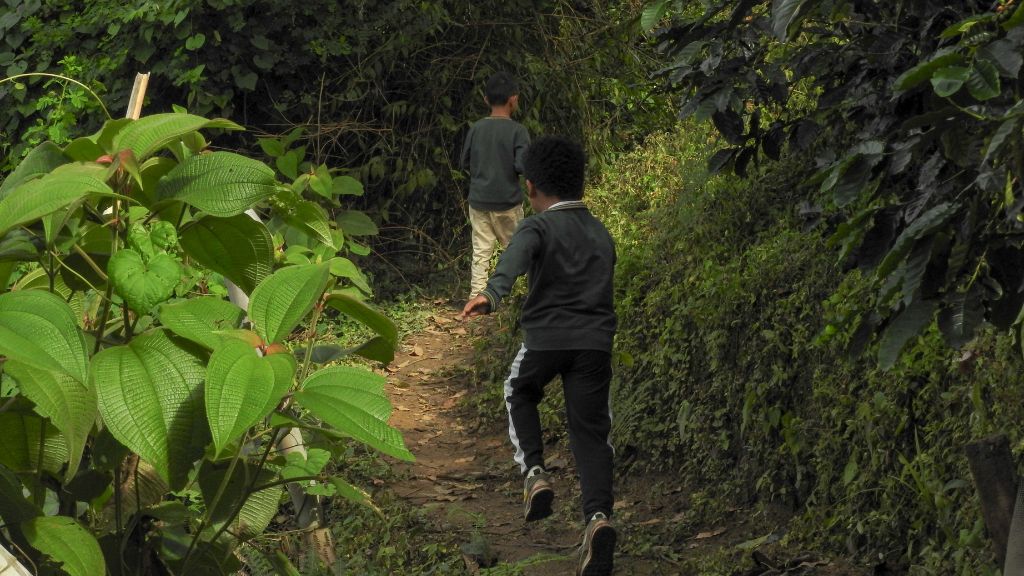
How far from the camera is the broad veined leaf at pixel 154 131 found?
199 cm

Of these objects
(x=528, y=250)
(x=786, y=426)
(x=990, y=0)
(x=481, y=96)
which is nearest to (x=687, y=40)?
(x=990, y=0)

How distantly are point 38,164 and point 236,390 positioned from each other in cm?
68

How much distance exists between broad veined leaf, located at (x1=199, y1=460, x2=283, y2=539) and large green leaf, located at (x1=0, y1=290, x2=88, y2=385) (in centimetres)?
37

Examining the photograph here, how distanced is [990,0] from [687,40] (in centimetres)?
90

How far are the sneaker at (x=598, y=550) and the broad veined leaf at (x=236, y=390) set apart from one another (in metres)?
3.53

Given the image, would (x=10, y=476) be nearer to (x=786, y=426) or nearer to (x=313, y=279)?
(x=313, y=279)

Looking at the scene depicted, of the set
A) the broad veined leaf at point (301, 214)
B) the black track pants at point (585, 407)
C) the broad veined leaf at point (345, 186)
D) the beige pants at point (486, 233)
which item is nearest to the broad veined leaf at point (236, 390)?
the broad veined leaf at point (301, 214)

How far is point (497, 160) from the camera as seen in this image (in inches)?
388

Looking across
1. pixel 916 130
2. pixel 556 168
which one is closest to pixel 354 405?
pixel 916 130

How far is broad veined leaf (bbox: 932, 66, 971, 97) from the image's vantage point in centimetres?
261

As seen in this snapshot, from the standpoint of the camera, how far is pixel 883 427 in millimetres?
5371

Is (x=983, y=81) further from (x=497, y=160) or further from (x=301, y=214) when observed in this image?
(x=497, y=160)

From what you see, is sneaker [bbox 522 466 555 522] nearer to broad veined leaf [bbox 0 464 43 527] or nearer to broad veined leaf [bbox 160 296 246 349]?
broad veined leaf [bbox 160 296 246 349]

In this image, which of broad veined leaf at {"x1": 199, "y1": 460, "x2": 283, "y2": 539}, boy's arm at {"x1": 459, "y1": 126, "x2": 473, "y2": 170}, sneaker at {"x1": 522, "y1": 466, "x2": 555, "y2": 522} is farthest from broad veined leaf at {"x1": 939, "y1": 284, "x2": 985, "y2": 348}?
boy's arm at {"x1": 459, "y1": 126, "x2": 473, "y2": 170}
